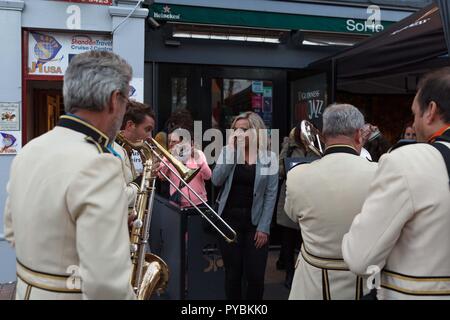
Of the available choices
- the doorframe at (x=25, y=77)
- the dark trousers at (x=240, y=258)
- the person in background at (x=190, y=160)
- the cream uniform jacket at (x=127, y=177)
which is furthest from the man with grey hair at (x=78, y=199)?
the doorframe at (x=25, y=77)

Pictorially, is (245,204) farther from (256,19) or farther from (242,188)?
(256,19)

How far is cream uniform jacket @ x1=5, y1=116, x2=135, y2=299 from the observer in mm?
1456

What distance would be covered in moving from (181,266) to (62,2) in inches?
139

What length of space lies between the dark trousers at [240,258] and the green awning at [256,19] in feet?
11.6

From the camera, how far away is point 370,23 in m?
7.17

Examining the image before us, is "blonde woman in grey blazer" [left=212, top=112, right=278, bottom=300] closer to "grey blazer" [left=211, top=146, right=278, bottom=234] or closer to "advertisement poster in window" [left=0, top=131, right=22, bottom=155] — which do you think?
"grey blazer" [left=211, top=146, right=278, bottom=234]

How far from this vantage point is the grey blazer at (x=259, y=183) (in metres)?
3.70

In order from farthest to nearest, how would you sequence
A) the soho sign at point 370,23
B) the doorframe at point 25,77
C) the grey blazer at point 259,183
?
the soho sign at point 370,23 < the doorframe at point 25,77 < the grey blazer at point 259,183

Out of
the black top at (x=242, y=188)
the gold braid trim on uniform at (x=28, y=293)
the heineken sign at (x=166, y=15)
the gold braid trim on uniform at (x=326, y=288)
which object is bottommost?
the gold braid trim on uniform at (x=326, y=288)

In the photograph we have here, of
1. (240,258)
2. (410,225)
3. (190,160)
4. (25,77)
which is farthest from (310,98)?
(410,225)

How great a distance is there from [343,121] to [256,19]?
4.60 meters

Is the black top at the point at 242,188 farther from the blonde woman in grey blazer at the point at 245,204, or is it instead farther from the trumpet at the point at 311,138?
the trumpet at the point at 311,138

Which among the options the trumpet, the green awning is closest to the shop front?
the green awning

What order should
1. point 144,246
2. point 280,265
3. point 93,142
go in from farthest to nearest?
point 280,265, point 144,246, point 93,142
